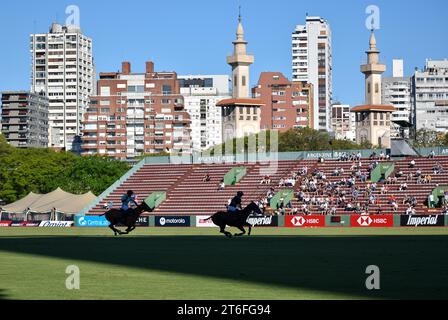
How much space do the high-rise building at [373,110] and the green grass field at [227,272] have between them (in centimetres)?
13899

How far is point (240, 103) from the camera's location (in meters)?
165

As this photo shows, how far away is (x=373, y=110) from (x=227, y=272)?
154 m

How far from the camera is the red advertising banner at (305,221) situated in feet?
282

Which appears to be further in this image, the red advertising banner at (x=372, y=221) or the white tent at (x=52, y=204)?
the white tent at (x=52, y=204)

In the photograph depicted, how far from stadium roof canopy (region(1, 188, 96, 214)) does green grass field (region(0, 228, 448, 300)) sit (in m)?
64.2

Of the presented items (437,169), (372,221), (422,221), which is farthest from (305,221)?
(437,169)

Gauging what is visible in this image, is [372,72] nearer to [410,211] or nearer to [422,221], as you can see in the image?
[410,211]

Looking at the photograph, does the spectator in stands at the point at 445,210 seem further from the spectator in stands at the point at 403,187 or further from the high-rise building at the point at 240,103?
the high-rise building at the point at 240,103

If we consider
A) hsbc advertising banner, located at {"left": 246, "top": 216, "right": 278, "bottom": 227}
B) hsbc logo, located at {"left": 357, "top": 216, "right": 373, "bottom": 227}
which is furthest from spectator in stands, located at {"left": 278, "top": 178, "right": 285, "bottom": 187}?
hsbc logo, located at {"left": 357, "top": 216, "right": 373, "bottom": 227}

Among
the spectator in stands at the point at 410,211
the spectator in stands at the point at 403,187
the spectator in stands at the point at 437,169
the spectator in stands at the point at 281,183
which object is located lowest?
the spectator in stands at the point at 410,211

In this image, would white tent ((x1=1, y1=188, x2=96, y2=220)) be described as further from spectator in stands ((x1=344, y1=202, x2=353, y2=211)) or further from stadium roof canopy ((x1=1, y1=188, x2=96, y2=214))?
spectator in stands ((x1=344, y1=202, x2=353, y2=211))

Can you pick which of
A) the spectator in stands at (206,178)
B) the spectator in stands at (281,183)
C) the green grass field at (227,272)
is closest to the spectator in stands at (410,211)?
the spectator in stands at (281,183)

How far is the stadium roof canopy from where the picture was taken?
332 feet
